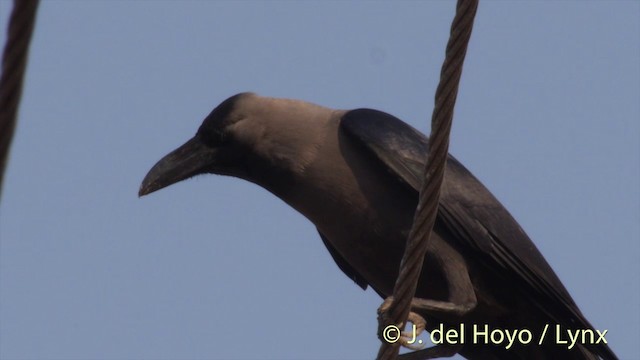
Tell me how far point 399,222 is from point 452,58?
2.51 metres

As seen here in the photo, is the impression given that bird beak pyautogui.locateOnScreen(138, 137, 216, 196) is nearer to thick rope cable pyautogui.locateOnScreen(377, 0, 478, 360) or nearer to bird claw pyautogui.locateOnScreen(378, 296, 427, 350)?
bird claw pyautogui.locateOnScreen(378, 296, 427, 350)

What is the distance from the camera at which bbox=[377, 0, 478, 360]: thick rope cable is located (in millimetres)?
3631

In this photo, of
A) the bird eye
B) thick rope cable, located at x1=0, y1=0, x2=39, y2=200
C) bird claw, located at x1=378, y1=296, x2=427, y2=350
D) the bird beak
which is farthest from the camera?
the bird eye

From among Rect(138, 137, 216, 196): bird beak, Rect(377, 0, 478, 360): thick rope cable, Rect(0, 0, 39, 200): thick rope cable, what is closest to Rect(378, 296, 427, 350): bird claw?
Rect(377, 0, 478, 360): thick rope cable

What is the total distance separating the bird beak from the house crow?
13 mm

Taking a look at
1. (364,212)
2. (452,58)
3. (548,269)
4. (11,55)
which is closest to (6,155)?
(11,55)

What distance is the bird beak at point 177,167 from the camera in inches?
261

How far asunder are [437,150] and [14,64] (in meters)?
2.06

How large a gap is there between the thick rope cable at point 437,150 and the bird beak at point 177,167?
2897 millimetres

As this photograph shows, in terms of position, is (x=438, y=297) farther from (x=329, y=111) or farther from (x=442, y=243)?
(x=329, y=111)

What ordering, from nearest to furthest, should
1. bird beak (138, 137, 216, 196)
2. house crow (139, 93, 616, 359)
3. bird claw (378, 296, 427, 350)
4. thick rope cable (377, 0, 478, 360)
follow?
thick rope cable (377, 0, 478, 360), bird claw (378, 296, 427, 350), house crow (139, 93, 616, 359), bird beak (138, 137, 216, 196)

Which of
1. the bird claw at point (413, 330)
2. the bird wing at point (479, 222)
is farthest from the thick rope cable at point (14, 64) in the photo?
the bird wing at point (479, 222)

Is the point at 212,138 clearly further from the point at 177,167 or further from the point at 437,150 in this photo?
the point at 437,150

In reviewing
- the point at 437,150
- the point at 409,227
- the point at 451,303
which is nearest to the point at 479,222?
the point at 409,227
